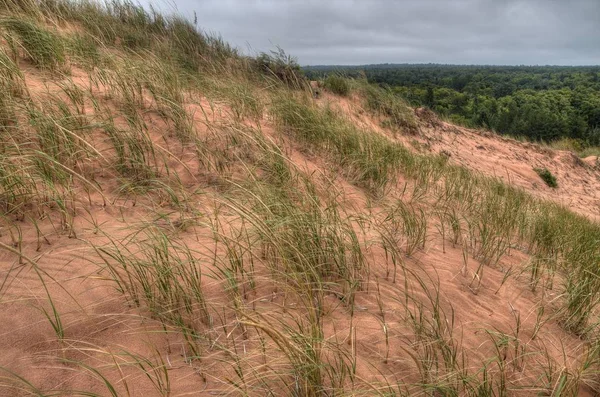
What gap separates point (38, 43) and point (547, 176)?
1099 cm

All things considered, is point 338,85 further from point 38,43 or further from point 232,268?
point 232,268

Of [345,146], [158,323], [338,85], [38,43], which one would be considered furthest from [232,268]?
[338,85]

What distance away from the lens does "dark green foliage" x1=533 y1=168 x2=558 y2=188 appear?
10.2m

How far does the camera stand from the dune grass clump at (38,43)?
4.46 meters

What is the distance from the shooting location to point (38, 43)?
14.9ft

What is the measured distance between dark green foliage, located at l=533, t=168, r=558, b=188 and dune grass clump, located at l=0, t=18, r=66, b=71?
10625mm

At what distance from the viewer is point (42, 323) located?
1.75 metres

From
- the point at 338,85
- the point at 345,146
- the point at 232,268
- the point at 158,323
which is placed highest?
the point at 338,85

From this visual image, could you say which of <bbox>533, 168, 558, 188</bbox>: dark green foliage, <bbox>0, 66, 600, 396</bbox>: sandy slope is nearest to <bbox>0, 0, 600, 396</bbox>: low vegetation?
<bbox>0, 66, 600, 396</bbox>: sandy slope

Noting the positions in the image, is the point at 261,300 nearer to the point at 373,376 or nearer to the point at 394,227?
the point at 373,376

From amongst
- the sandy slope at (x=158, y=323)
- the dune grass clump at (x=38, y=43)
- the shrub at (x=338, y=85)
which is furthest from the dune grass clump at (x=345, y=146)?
the shrub at (x=338, y=85)

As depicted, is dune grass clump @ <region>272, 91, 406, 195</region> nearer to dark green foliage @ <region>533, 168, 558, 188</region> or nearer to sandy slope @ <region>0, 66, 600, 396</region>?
sandy slope @ <region>0, 66, 600, 396</region>

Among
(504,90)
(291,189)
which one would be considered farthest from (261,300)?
(504,90)

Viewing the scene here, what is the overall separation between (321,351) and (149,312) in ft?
2.77
